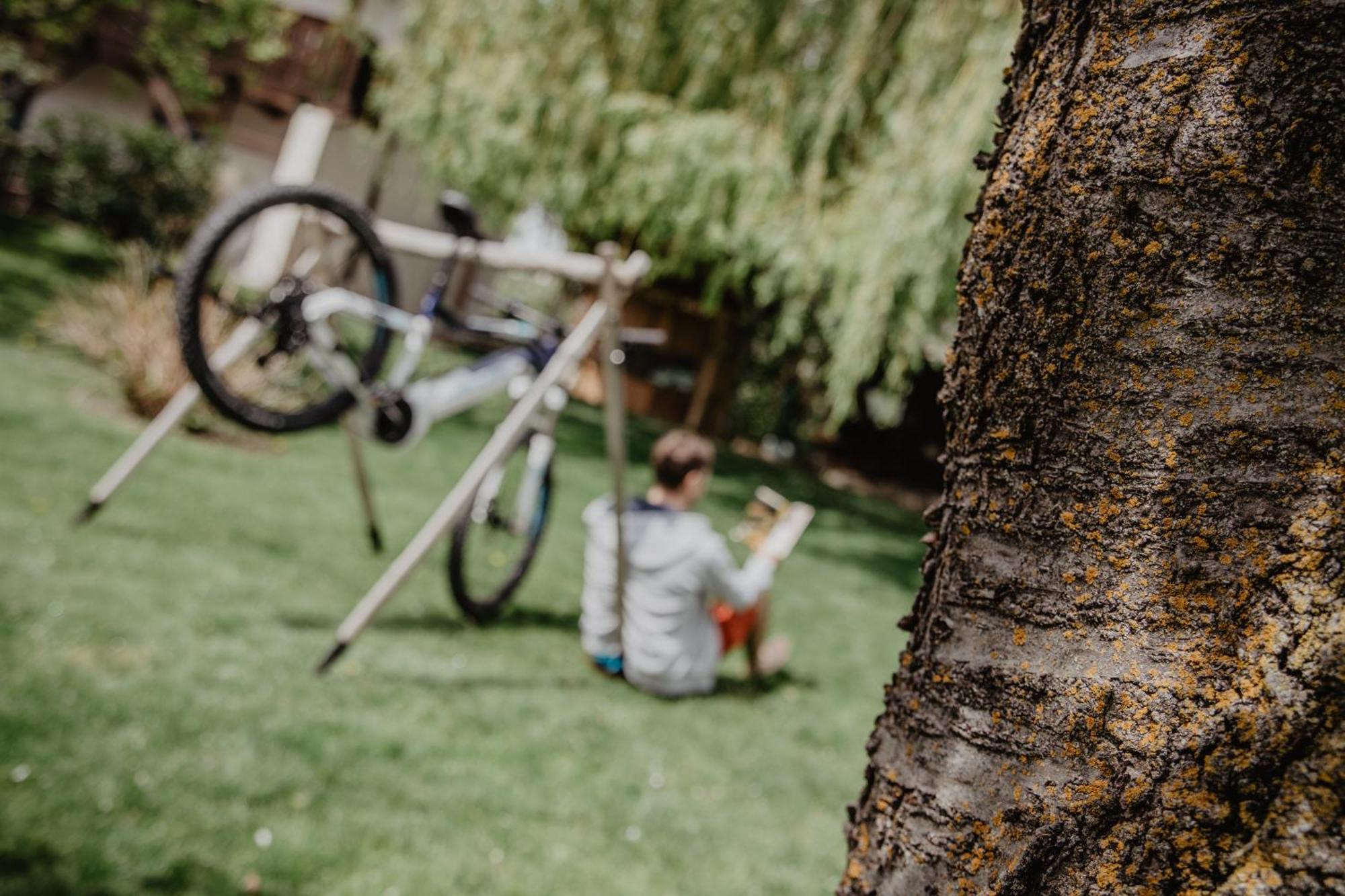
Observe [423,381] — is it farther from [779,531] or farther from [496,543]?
[496,543]

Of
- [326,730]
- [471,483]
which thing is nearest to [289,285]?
[471,483]

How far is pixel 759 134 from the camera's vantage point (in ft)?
27.9

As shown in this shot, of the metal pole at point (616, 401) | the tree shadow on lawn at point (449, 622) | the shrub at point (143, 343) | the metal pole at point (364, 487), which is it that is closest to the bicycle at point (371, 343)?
the tree shadow on lawn at point (449, 622)

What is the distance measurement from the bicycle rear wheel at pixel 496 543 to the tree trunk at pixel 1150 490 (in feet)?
11.1

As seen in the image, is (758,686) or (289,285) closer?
(289,285)

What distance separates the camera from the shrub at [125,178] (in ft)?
42.2

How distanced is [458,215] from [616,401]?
1010 mm

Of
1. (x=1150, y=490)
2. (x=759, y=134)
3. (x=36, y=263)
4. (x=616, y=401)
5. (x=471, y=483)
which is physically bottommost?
(x=36, y=263)

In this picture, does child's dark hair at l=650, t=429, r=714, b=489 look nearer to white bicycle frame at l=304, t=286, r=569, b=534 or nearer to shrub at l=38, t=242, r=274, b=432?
white bicycle frame at l=304, t=286, r=569, b=534

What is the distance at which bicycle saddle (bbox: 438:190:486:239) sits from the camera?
3742 mm

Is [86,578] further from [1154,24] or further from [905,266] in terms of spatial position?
[905,266]

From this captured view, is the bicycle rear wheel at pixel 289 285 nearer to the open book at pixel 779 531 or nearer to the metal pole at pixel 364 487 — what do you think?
the metal pole at pixel 364 487

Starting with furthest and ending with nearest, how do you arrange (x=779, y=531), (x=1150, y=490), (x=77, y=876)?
(x=779, y=531) → (x=77, y=876) → (x=1150, y=490)

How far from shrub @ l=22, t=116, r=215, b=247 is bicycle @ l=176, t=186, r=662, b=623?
9.84 metres
